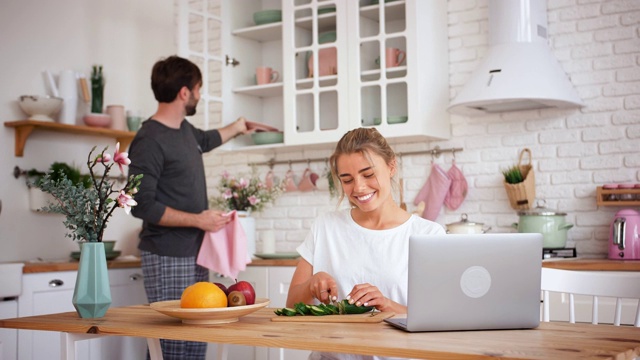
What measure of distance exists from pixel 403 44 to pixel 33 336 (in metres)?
2.33

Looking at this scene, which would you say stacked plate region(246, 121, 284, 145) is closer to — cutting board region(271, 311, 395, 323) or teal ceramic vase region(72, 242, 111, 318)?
teal ceramic vase region(72, 242, 111, 318)

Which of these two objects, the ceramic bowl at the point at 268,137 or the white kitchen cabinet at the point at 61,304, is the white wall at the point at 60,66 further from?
the ceramic bowl at the point at 268,137

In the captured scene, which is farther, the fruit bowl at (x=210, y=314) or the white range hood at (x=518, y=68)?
the white range hood at (x=518, y=68)

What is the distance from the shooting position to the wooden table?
149 cm

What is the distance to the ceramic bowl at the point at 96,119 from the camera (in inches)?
180

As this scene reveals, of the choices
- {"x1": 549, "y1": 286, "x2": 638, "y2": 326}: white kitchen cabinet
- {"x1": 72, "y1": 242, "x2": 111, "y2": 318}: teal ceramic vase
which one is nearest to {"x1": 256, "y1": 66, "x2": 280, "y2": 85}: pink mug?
{"x1": 549, "y1": 286, "x2": 638, "y2": 326}: white kitchen cabinet

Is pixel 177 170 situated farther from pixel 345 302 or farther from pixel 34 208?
pixel 345 302

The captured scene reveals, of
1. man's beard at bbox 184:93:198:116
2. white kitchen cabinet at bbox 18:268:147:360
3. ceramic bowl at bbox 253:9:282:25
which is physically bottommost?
white kitchen cabinet at bbox 18:268:147:360

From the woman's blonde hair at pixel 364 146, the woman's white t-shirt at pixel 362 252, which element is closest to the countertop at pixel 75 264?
the woman's white t-shirt at pixel 362 252

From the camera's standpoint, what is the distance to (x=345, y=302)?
2059 millimetres

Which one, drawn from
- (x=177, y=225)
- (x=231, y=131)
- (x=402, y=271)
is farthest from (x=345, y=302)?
(x=231, y=131)

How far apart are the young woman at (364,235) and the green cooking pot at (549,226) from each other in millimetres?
1450

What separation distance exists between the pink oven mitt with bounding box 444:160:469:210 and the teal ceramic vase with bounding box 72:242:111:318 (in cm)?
233

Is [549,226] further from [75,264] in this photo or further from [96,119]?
[96,119]
